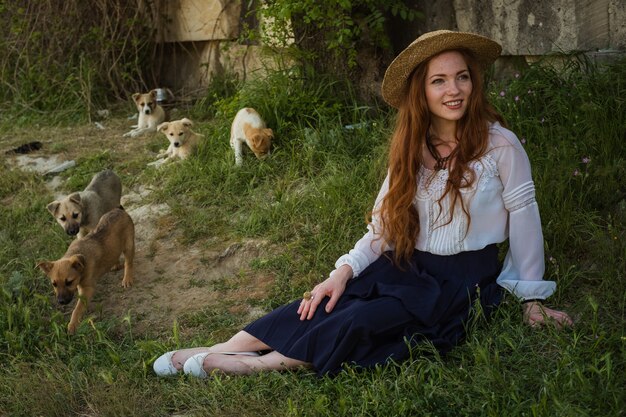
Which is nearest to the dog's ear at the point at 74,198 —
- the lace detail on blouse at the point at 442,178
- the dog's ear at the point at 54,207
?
the dog's ear at the point at 54,207

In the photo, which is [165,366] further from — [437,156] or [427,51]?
[427,51]

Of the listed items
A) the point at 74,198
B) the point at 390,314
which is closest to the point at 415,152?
the point at 390,314

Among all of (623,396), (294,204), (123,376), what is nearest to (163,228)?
(294,204)

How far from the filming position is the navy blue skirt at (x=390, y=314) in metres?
3.69

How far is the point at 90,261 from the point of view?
17.6 feet

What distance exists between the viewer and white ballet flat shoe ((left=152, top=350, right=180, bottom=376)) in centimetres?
405

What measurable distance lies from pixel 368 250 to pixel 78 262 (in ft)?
6.77

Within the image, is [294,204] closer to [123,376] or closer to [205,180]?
[205,180]

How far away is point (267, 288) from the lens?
16.9 feet

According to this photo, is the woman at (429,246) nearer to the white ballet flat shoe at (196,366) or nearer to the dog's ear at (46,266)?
the white ballet flat shoe at (196,366)

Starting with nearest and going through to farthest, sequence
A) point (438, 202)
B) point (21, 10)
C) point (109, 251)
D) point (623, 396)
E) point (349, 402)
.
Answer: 1. point (623, 396)
2. point (349, 402)
3. point (438, 202)
4. point (109, 251)
5. point (21, 10)

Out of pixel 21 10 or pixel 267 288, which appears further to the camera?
pixel 21 10

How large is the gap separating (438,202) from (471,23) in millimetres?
2981

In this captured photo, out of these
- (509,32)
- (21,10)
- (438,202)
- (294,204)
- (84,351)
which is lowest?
(84,351)
